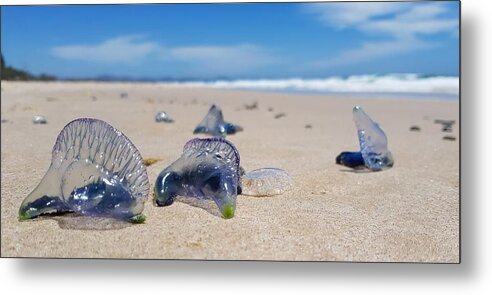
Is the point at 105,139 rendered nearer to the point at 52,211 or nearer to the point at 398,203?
the point at 52,211

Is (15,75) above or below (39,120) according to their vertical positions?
above

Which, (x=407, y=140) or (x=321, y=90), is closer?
(x=407, y=140)

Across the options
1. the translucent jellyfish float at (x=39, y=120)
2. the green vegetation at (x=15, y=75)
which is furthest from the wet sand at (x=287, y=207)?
the green vegetation at (x=15, y=75)

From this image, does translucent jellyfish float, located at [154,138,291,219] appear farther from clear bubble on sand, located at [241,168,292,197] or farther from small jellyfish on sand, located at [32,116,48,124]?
small jellyfish on sand, located at [32,116,48,124]

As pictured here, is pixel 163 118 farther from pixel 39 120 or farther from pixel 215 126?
pixel 39 120

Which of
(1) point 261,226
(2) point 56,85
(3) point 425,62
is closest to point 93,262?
(1) point 261,226

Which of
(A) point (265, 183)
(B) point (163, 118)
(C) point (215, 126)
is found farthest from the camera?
(B) point (163, 118)

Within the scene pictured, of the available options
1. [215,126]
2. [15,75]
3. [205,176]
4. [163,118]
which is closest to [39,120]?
[15,75]
